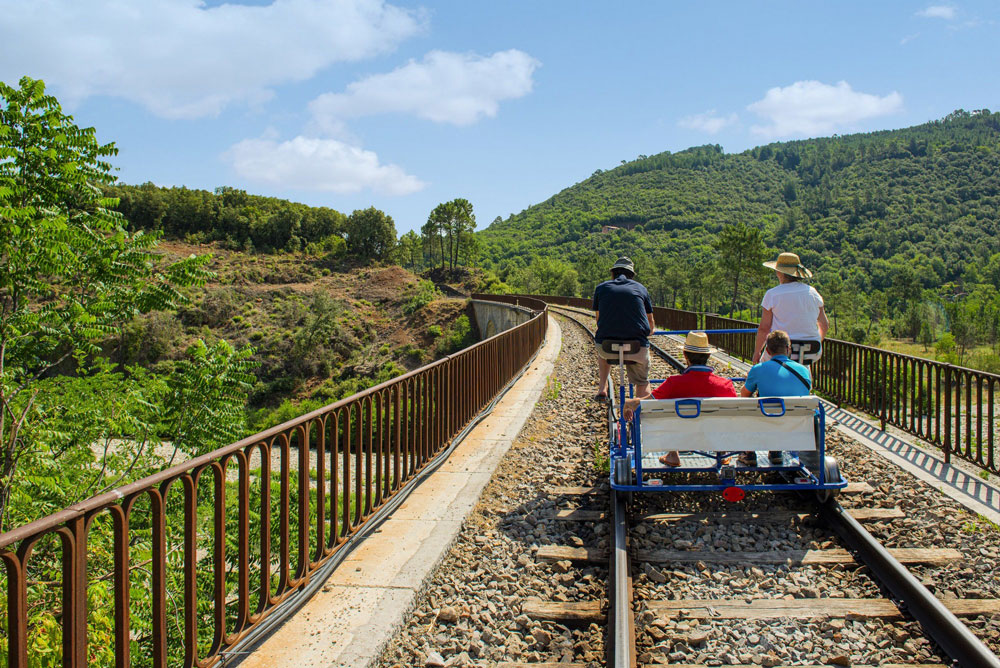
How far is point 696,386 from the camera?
5.12 m

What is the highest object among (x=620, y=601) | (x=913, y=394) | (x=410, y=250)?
(x=410, y=250)

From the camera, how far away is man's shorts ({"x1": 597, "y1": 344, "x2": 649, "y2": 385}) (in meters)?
6.74

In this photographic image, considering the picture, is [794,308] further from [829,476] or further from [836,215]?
[836,215]

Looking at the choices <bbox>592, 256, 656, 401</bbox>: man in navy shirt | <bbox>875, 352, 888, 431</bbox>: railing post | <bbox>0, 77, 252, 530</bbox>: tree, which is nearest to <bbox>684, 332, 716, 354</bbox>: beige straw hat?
<bbox>592, 256, 656, 401</bbox>: man in navy shirt

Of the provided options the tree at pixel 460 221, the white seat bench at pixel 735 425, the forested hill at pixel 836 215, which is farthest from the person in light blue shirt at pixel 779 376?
the tree at pixel 460 221

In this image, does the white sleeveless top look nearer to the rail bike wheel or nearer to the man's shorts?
the man's shorts

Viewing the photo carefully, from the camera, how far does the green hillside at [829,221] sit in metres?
98.4

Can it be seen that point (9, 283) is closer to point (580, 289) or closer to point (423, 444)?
point (423, 444)

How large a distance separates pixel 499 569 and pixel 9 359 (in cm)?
724

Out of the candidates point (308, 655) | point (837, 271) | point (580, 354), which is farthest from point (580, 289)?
point (308, 655)

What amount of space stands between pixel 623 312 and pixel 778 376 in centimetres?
187

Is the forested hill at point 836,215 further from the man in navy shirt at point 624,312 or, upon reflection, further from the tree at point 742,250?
the man in navy shirt at point 624,312

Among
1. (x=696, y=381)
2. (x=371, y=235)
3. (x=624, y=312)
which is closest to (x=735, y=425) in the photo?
(x=696, y=381)

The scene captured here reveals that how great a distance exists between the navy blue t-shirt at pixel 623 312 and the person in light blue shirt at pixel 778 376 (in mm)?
1496
